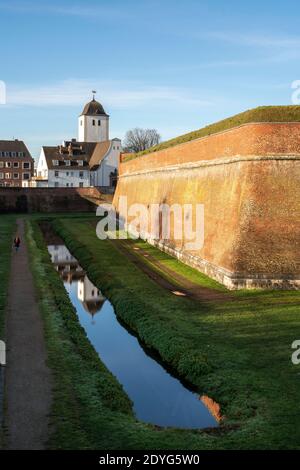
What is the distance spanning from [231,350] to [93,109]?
6640 cm

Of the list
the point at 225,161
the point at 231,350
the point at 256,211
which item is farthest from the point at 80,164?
the point at 231,350

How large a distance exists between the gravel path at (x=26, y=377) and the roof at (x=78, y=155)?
51064 millimetres

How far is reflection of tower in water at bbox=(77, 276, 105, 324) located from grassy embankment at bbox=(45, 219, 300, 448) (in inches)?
17.3

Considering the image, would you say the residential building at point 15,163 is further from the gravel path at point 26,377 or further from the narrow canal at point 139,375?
the gravel path at point 26,377

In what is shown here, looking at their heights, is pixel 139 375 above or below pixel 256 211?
below

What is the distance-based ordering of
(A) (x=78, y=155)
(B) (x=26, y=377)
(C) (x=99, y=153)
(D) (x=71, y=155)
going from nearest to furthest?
(B) (x=26, y=377) → (C) (x=99, y=153) → (D) (x=71, y=155) → (A) (x=78, y=155)

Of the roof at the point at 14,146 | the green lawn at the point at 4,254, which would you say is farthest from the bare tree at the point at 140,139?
the green lawn at the point at 4,254

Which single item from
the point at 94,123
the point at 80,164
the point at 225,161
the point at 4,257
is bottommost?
the point at 4,257

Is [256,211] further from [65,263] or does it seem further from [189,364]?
[65,263]

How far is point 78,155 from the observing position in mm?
69000

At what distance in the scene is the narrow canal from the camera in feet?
32.4

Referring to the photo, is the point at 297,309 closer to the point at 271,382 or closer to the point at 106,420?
the point at 271,382

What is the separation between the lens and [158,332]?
13461mm
